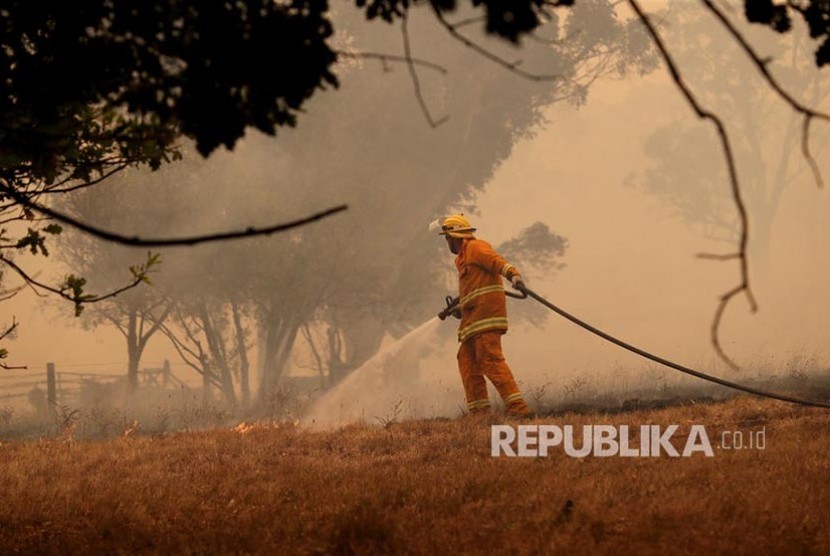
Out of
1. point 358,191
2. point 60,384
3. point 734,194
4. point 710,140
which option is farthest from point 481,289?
point 710,140

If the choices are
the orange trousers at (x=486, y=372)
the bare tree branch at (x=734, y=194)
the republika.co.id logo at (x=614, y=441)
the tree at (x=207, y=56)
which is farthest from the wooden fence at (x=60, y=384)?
the bare tree branch at (x=734, y=194)

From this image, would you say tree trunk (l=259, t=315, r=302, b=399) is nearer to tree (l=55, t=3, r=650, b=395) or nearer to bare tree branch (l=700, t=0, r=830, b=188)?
tree (l=55, t=3, r=650, b=395)

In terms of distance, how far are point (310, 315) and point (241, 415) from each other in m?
5.80

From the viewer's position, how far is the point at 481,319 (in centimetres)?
1234

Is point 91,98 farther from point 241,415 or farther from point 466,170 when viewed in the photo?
point 466,170

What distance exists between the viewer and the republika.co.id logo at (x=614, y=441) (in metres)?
9.46

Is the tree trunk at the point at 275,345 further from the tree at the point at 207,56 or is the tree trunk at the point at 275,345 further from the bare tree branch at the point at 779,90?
the bare tree branch at the point at 779,90

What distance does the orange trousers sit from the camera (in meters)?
12.2

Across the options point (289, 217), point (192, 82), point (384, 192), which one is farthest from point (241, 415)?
point (192, 82)

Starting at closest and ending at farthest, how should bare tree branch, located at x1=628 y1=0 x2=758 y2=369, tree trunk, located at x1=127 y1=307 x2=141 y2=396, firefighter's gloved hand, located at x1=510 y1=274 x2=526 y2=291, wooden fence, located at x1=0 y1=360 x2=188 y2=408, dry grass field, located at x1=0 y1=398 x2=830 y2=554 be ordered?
bare tree branch, located at x1=628 y1=0 x2=758 y2=369 → dry grass field, located at x1=0 y1=398 x2=830 y2=554 → firefighter's gloved hand, located at x1=510 y1=274 x2=526 y2=291 → tree trunk, located at x1=127 y1=307 x2=141 y2=396 → wooden fence, located at x1=0 y1=360 x2=188 y2=408

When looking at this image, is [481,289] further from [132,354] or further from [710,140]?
[710,140]

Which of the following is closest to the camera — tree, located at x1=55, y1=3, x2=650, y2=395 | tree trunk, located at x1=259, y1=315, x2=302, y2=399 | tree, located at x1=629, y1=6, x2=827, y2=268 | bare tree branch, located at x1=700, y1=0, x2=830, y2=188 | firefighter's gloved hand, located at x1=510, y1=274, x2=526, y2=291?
bare tree branch, located at x1=700, y1=0, x2=830, y2=188

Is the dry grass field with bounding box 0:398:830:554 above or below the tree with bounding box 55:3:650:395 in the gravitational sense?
below

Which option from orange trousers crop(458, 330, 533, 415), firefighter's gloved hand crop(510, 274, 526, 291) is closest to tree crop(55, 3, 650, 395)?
orange trousers crop(458, 330, 533, 415)
